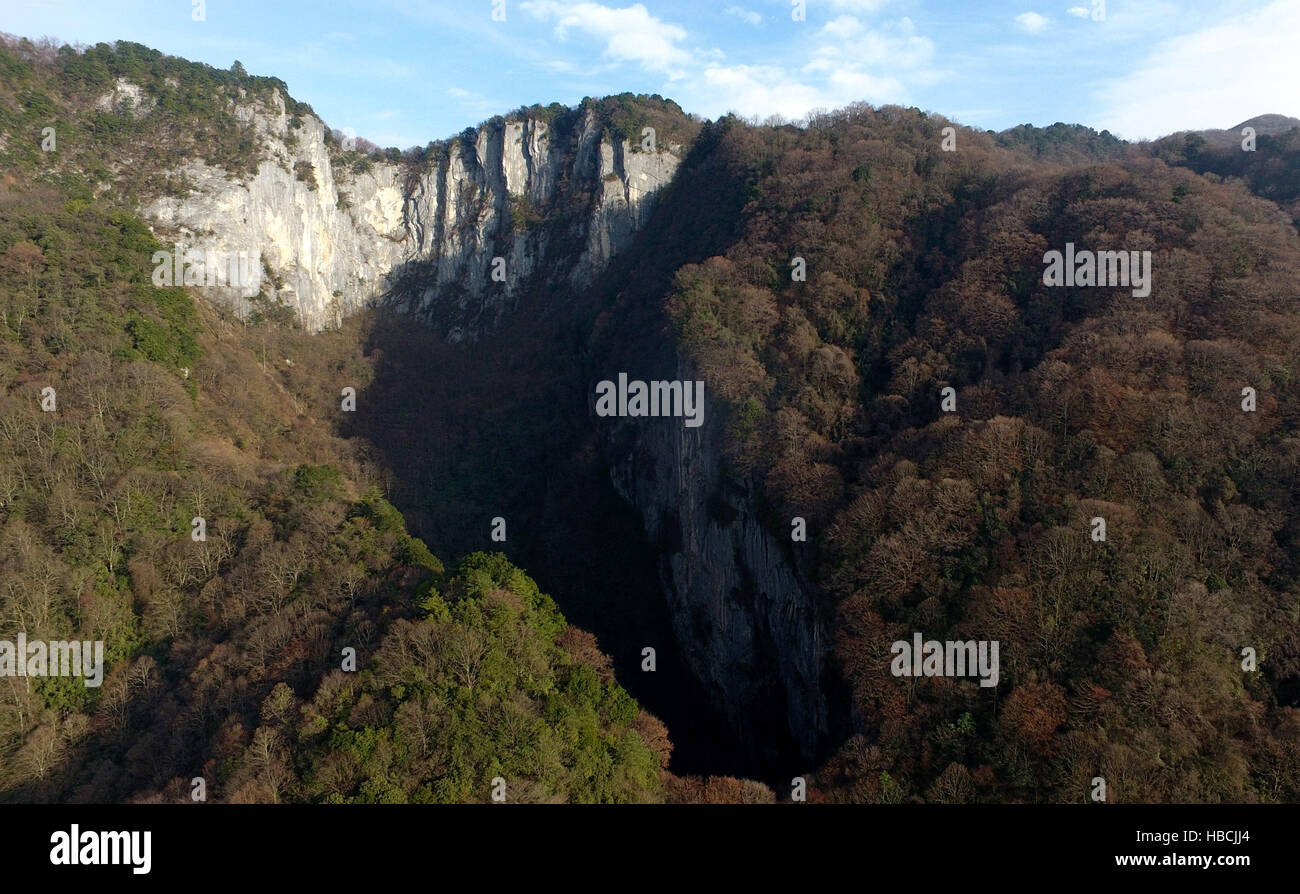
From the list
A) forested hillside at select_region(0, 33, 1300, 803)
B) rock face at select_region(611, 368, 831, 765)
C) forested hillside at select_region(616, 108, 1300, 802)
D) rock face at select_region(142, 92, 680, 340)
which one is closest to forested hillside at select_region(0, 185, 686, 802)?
forested hillside at select_region(0, 33, 1300, 803)

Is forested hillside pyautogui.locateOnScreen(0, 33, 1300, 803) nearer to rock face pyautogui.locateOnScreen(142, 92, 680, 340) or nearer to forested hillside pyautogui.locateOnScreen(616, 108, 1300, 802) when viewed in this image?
forested hillside pyautogui.locateOnScreen(616, 108, 1300, 802)

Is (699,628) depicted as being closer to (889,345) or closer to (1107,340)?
(889,345)

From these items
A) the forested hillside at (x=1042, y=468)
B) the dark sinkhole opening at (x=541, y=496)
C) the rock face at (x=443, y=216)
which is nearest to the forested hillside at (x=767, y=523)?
the forested hillside at (x=1042, y=468)

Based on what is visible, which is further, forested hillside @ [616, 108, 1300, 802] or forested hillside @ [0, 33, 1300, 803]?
forested hillside @ [0, 33, 1300, 803]

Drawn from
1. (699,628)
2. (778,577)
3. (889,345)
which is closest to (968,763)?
(778,577)

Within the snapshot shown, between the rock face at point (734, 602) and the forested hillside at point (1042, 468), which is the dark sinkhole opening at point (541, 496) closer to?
the rock face at point (734, 602)

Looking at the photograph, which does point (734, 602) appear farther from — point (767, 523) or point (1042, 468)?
point (1042, 468)

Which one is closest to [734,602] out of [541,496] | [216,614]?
[216,614]

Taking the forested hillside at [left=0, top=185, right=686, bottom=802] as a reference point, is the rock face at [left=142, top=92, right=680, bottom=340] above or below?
above
